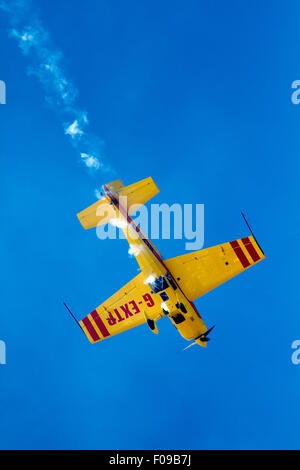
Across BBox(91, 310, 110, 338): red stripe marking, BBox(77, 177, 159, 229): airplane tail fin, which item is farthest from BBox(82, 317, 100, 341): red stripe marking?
BBox(77, 177, 159, 229): airplane tail fin

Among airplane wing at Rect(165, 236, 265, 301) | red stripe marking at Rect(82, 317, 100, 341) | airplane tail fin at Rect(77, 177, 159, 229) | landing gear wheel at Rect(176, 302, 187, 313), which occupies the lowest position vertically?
landing gear wheel at Rect(176, 302, 187, 313)

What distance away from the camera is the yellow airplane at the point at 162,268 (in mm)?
22984

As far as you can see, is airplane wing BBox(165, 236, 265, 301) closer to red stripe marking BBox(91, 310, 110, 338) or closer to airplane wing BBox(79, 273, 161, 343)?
airplane wing BBox(79, 273, 161, 343)

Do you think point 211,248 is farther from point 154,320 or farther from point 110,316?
point 110,316

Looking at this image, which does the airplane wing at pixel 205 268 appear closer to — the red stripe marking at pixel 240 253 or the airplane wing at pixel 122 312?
the red stripe marking at pixel 240 253

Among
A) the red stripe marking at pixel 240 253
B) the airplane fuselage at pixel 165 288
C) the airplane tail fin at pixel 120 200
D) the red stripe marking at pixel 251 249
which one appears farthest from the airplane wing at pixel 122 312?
the red stripe marking at pixel 251 249

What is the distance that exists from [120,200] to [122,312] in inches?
356

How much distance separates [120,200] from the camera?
24.1 meters

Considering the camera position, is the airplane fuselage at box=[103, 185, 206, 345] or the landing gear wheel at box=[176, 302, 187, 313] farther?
the airplane fuselage at box=[103, 185, 206, 345]

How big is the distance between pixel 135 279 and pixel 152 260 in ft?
11.9

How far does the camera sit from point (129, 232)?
23391mm

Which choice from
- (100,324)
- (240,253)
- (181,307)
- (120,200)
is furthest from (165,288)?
(100,324)

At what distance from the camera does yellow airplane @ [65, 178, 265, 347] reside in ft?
75.4

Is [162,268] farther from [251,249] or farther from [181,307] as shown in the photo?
[251,249]
